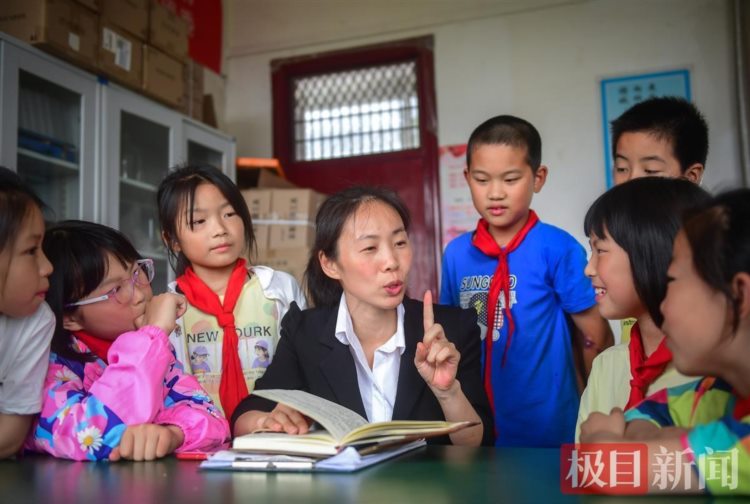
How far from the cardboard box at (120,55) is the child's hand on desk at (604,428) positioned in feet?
8.61

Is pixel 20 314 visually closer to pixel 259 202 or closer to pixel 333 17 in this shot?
pixel 259 202

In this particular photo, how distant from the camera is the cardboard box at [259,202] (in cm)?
349

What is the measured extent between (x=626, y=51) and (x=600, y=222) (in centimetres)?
267

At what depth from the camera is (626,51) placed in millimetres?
3545

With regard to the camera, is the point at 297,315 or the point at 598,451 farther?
the point at 297,315

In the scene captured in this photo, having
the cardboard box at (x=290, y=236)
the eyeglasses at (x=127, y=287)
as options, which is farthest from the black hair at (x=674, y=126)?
the cardboard box at (x=290, y=236)

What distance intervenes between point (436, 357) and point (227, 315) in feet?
2.47

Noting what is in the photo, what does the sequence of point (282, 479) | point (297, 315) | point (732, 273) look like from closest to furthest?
point (732, 273), point (282, 479), point (297, 315)

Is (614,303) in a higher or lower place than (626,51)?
lower

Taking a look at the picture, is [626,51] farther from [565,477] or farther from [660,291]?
[565,477]

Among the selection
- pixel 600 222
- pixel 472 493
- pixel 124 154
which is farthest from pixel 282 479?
pixel 124 154

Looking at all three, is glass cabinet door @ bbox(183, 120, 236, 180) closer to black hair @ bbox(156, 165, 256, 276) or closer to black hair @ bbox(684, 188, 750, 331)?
black hair @ bbox(156, 165, 256, 276)

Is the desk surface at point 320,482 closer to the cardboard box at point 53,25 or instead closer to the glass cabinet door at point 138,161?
the cardboard box at point 53,25

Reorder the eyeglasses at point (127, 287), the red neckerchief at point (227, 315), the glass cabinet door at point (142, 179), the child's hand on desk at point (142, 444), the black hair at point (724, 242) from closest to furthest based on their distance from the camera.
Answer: the black hair at point (724, 242)
the child's hand on desk at point (142, 444)
the eyeglasses at point (127, 287)
the red neckerchief at point (227, 315)
the glass cabinet door at point (142, 179)
